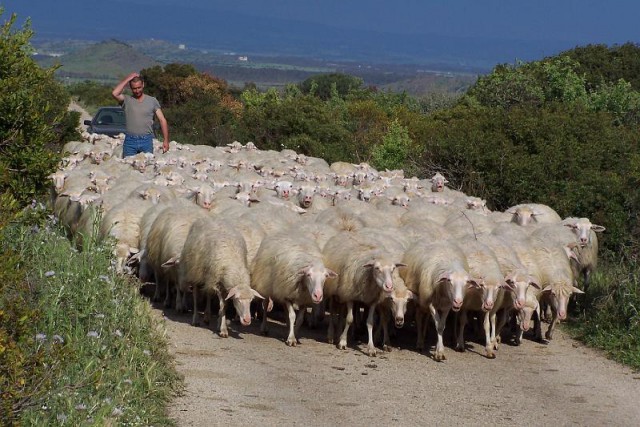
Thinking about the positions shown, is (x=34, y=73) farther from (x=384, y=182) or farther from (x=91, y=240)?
(x=384, y=182)

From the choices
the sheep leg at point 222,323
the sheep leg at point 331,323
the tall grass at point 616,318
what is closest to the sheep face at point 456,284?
the sheep leg at point 331,323

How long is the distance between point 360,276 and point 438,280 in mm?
828

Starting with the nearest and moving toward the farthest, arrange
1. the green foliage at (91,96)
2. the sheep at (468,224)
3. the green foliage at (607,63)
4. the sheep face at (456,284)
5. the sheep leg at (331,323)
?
the sheep face at (456,284) < the sheep leg at (331,323) < the sheep at (468,224) < the green foliage at (607,63) < the green foliage at (91,96)

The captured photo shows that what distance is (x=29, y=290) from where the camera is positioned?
9133mm

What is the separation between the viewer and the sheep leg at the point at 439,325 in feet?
37.6

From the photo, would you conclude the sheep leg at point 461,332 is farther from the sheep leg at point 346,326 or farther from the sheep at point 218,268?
the sheep at point 218,268

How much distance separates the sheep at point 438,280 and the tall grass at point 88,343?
2.75 metres

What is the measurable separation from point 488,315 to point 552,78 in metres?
24.1

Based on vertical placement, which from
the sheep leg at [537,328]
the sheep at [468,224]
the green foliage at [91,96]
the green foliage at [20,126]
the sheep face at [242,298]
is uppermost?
the green foliage at [20,126]

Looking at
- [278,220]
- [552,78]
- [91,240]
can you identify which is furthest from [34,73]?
[552,78]

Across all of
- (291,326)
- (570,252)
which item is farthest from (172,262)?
(570,252)

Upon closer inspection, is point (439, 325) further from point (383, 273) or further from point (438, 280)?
point (383, 273)

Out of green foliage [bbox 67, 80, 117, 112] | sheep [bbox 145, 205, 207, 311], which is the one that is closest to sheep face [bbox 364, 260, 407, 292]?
sheep [bbox 145, 205, 207, 311]

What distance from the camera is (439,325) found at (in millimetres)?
11625
